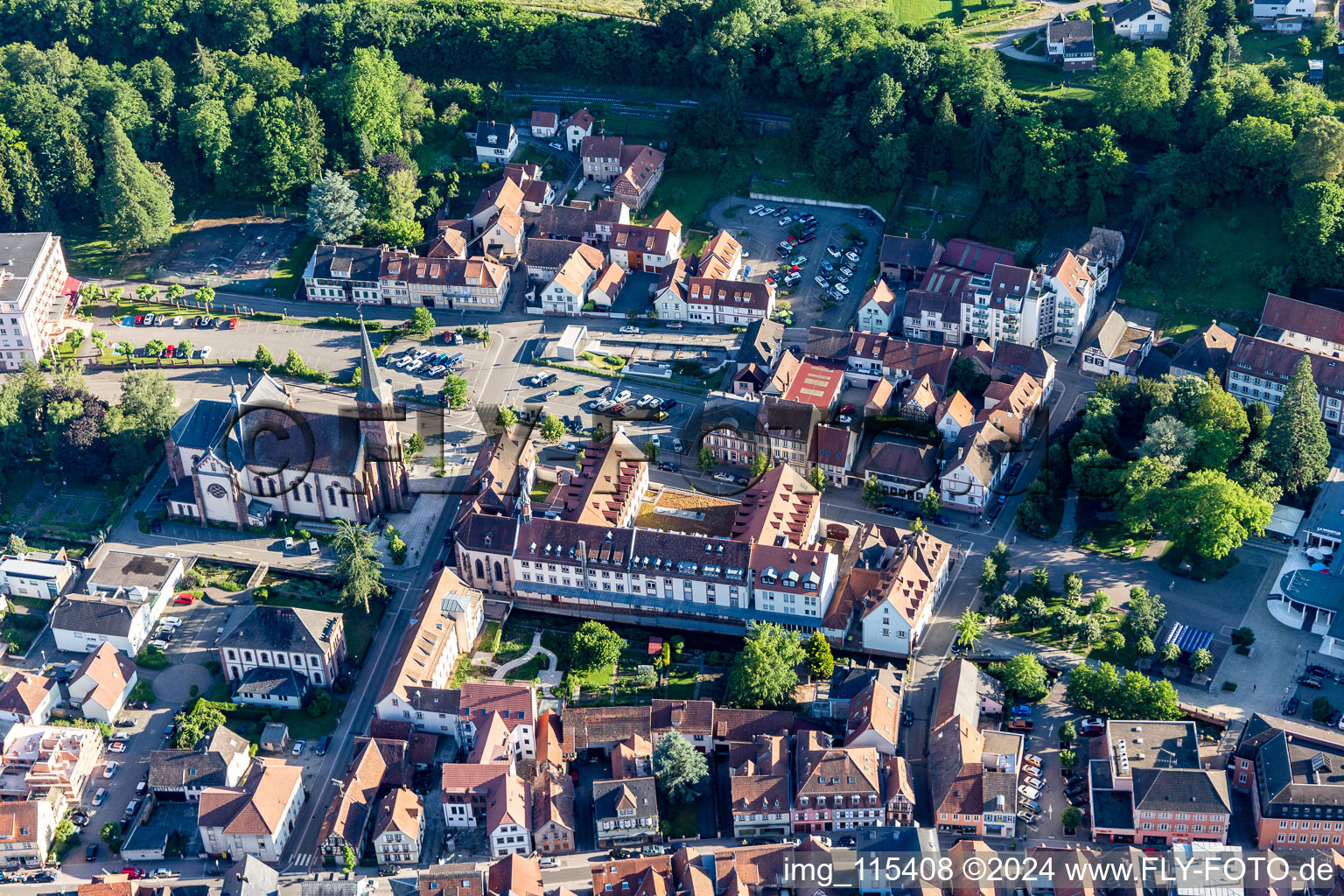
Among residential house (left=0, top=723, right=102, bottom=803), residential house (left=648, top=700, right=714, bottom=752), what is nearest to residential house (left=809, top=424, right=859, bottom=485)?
residential house (left=648, top=700, right=714, bottom=752)

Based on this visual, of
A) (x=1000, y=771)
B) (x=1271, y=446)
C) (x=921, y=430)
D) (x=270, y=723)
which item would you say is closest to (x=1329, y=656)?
(x=1271, y=446)

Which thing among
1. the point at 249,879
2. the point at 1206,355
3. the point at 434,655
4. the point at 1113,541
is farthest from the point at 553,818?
the point at 1206,355

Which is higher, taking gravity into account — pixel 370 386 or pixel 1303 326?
pixel 1303 326

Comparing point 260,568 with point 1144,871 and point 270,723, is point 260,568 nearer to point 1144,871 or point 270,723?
point 270,723

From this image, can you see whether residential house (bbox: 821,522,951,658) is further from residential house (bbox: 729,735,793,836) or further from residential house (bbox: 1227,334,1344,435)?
residential house (bbox: 1227,334,1344,435)

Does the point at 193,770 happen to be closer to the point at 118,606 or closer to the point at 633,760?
the point at 118,606

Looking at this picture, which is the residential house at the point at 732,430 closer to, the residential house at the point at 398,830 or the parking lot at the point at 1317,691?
the residential house at the point at 398,830
